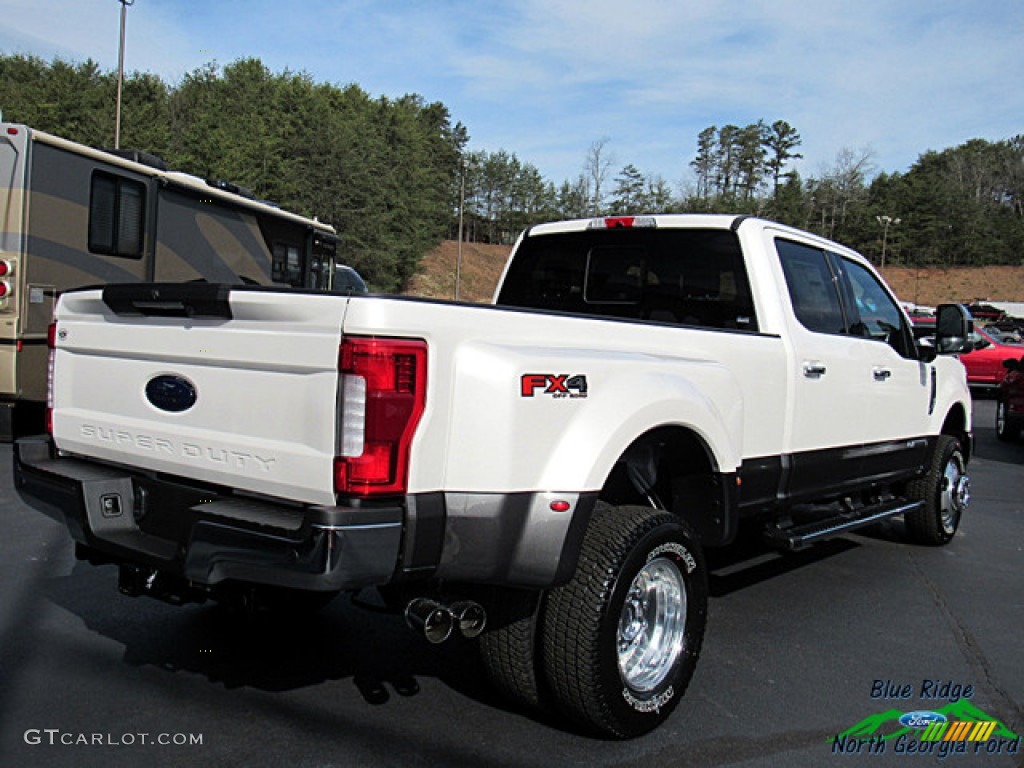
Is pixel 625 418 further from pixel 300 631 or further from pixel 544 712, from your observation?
pixel 300 631

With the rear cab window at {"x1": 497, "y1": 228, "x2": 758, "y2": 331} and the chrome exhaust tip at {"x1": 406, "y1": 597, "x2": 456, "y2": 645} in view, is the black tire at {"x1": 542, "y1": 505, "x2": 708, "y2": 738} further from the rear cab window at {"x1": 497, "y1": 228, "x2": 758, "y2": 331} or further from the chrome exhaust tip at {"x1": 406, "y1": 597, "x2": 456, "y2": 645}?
the rear cab window at {"x1": 497, "y1": 228, "x2": 758, "y2": 331}

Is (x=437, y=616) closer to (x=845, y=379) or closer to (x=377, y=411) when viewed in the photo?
(x=377, y=411)

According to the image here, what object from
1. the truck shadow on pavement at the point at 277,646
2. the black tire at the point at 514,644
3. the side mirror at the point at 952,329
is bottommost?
the truck shadow on pavement at the point at 277,646

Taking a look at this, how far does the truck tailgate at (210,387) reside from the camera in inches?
100.0

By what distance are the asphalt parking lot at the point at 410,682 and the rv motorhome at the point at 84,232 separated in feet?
9.78

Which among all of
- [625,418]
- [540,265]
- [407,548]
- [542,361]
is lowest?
[407,548]

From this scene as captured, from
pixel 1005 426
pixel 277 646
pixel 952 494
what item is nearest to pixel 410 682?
pixel 277 646

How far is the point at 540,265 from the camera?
5.47m

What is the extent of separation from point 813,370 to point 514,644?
2.32m

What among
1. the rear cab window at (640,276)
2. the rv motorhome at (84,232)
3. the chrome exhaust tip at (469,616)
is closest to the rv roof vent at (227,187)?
the rv motorhome at (84,232)

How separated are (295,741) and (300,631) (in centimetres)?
113

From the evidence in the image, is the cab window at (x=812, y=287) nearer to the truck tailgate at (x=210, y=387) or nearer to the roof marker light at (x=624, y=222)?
the roof marker light at (x=624, y=222)

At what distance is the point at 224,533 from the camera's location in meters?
2.55

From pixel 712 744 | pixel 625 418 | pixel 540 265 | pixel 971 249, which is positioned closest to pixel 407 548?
pixel 625 418
